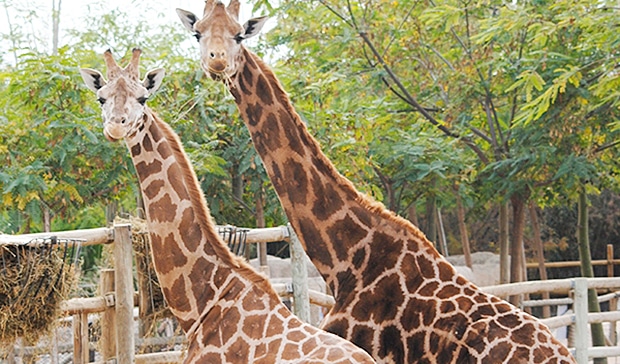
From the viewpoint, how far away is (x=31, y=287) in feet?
16.0

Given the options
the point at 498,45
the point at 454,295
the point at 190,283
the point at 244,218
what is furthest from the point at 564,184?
the point at 190,283

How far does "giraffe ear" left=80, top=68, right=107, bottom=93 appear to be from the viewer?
4465 mm

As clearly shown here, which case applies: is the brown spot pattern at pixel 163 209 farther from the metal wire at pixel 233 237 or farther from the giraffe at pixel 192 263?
the metal wire at pixel 233 237

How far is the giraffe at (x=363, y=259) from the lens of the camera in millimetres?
4191

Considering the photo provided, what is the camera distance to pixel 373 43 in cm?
1062

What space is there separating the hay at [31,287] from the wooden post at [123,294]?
426 millimetres

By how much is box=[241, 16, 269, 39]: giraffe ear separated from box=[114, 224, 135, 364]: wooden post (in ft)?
5.36

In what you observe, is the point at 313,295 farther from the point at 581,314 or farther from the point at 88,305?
the point at 581,314

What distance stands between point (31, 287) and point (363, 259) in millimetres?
1980

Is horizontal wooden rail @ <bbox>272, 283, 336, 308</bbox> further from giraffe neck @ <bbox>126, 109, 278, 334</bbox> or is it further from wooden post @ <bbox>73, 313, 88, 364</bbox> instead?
giraffe neck @ <bbox>126, 109, 278, 334</bbox>

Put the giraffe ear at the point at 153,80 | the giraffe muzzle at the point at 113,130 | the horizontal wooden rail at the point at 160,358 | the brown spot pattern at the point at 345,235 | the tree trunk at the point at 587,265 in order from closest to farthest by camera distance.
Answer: the giraffe muzzle at the point at 113,130
the giraffe ear at the point at 153,80
the brown spot pattern at the point at 345,235
the horizontal wooden rail at the point at 160,358
the tree trunk at the point at 587,265

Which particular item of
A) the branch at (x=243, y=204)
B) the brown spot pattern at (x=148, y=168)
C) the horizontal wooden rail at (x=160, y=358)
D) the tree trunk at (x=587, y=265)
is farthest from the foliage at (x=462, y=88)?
the brown spot pattern at (x=148, y=168)

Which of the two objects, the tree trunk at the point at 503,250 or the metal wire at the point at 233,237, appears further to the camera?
the tree trunk at the point at 503,250

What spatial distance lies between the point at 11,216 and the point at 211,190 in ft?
7.15
